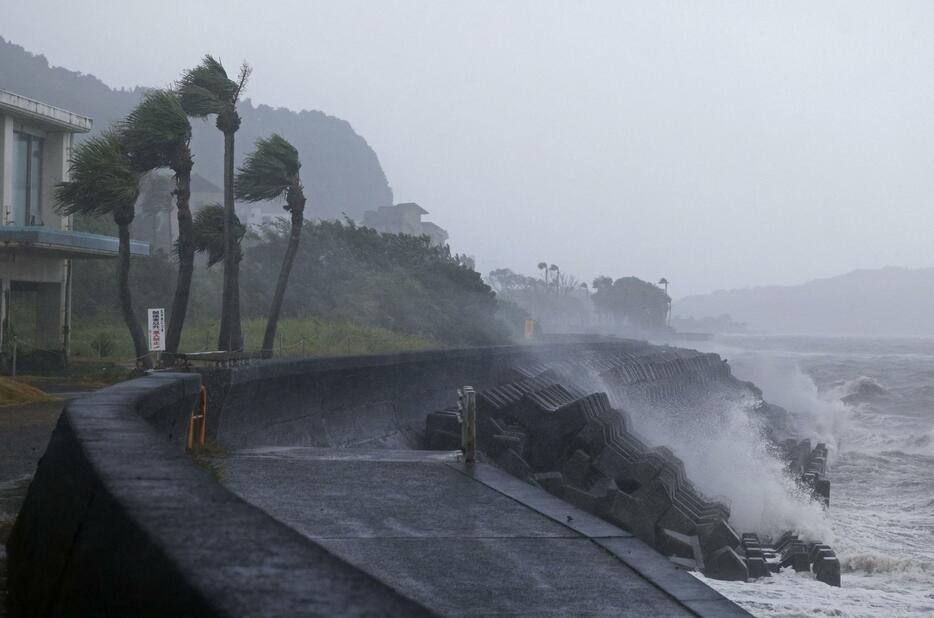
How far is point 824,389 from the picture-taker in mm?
63219

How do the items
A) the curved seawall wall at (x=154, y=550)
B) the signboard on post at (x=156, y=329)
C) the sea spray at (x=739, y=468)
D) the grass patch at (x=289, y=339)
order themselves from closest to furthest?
the curved seawall wall at (x=154, y=550), the sea spray at (x=739, y=468), the signboard on post at (x=156, y=329), the grass patch at (x=289, y=339)

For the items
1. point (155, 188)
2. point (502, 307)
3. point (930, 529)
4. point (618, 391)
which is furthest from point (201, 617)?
point (155, 188)

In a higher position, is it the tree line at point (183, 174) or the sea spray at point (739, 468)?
the tree line at point (183, 174)

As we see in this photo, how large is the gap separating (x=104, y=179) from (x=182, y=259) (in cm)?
248

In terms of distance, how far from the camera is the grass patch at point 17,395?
57.1 ft

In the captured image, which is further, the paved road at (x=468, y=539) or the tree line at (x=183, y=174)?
the tree line at (x=183, y=174)

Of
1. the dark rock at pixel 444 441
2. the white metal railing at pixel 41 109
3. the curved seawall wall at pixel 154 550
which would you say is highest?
the white metal railing at pixel 41 109

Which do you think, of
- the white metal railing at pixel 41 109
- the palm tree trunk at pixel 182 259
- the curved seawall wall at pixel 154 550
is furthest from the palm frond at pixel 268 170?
the curved seawall wall at pixel 154 550

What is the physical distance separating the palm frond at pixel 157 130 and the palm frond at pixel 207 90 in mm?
326

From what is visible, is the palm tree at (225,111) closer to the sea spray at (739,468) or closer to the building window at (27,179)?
the building window at (27,179)

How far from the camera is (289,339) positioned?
37438 mm

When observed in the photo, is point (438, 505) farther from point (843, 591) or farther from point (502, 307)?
point (502, 307)

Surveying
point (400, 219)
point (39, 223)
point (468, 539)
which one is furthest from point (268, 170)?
point (400, 219)

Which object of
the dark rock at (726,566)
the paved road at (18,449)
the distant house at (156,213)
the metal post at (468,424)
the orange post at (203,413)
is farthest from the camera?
the distant house at (156,213)
